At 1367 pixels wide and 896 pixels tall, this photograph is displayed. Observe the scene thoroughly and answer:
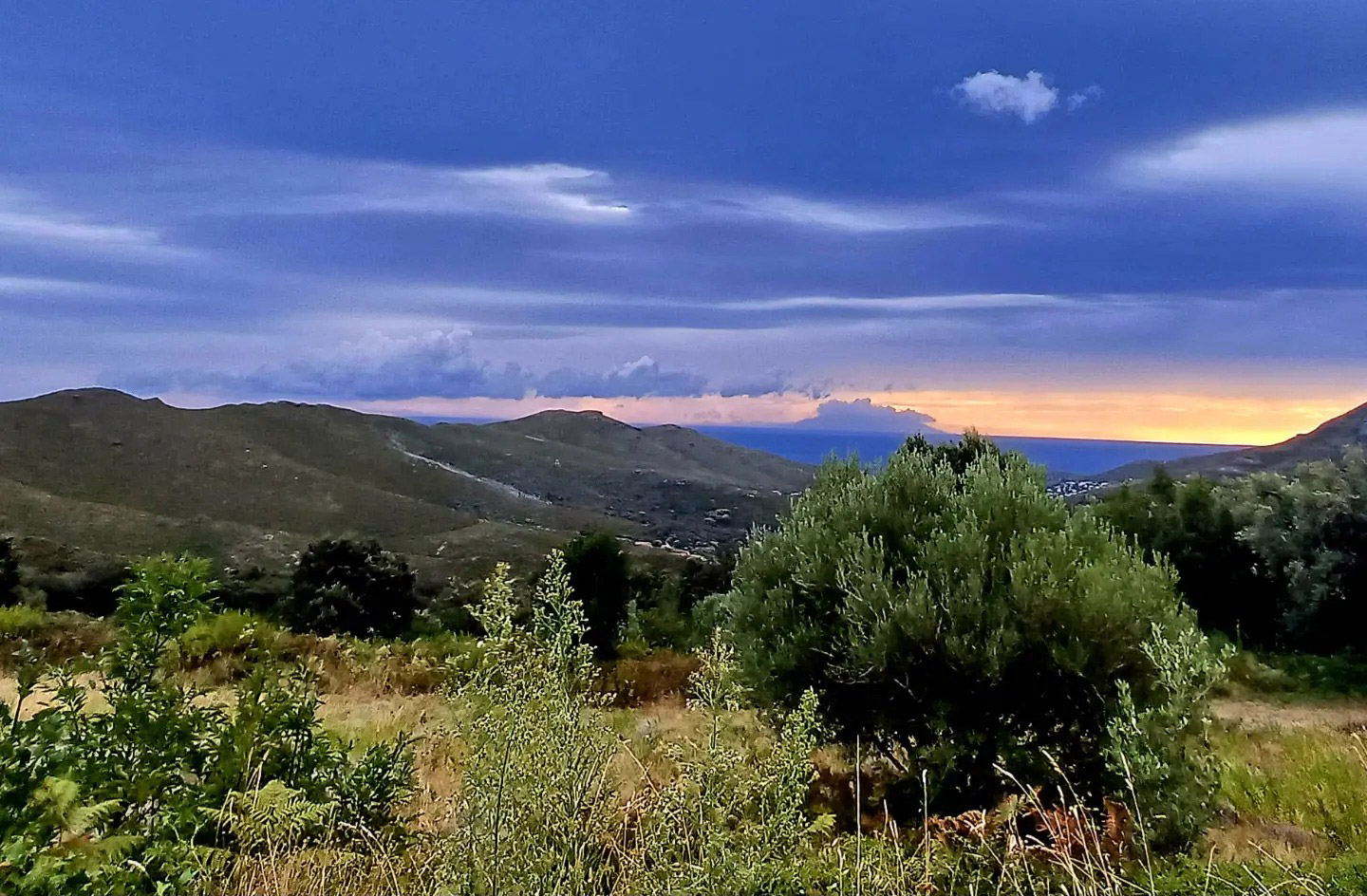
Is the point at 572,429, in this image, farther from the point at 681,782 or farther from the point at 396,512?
the point at 681,782

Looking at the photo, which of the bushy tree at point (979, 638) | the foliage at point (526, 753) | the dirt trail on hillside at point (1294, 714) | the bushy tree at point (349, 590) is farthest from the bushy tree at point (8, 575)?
the dirt trail on hillside at point (1294, 714)

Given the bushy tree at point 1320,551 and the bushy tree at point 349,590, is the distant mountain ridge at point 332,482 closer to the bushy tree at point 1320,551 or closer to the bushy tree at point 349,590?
the bushy tree at point 349,590

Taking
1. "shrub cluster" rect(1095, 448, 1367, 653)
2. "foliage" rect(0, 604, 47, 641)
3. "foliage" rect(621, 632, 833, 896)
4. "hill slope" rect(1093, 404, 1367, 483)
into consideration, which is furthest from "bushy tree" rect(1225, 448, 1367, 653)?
"foliage" rect(0, 604, 47, 641)

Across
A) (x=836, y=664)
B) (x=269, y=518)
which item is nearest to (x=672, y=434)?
(x=269, y=518)

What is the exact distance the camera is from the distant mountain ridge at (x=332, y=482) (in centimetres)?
3894

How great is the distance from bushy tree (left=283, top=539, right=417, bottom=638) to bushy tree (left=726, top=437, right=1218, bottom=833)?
14776mm

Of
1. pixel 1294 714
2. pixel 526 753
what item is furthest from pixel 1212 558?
pixel 526 753

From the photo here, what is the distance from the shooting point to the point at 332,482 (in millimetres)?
50031

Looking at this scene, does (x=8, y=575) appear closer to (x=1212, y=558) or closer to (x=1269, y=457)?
(x=1212, y=558)

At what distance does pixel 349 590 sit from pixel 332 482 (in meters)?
31.2

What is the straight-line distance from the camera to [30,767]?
3539 mm

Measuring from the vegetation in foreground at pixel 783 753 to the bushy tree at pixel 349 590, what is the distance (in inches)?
452

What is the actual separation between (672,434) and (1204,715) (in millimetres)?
63335

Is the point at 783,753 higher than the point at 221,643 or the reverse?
higher
